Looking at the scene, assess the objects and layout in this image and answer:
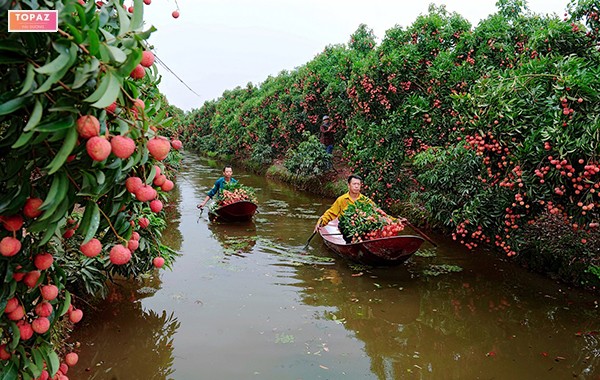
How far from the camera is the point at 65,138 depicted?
1.21 meters

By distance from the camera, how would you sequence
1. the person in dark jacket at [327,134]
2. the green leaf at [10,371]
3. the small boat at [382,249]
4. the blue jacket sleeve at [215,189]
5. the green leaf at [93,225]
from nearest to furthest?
1. the green leaf at [93,225]
2. the green leaf at [10,371]
3. the small boat at [382,249]
4. the blue jacket sleeve at [215,189]
5. the person in dark jacket at [327,134]

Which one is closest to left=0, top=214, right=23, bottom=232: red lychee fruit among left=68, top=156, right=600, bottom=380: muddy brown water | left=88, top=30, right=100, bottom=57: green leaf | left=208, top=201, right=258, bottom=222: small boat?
left=88, top=30, right=100, bottom=57: green leaf

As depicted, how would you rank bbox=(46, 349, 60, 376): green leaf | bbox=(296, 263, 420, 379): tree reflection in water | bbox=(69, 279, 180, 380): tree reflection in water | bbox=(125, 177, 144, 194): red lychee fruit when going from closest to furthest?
bbox=(125, 177, 144, 194): red lychee fruit < bbox=(46, 349, 60, 376): green leaf < bbox=(69, 279, 180, 380): tree reflection in water < bbox=(296, 263, 420, 379): tree reflection in water

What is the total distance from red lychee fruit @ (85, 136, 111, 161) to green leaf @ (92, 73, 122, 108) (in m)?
0.11

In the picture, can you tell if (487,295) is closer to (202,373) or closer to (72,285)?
(202,373)

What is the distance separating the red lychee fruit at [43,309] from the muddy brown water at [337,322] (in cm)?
283

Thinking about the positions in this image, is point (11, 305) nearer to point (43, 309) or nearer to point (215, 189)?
point (43, 309)

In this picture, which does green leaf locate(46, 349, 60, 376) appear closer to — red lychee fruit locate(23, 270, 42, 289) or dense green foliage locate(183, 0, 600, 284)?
red lychee fruit locate(23, 270, 42, 289)

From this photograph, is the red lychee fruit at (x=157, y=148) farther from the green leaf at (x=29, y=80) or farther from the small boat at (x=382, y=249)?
the small boat at (x=382, y=249)

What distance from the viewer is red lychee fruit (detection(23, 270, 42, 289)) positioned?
165cm

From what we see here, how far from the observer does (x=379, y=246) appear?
6.95 meters

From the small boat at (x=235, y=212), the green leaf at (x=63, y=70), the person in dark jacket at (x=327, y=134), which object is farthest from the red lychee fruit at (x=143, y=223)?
the person in dark jacket at (x=327, y=134)

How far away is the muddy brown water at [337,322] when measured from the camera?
4477 mm

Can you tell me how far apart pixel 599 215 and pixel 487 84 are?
210cm
